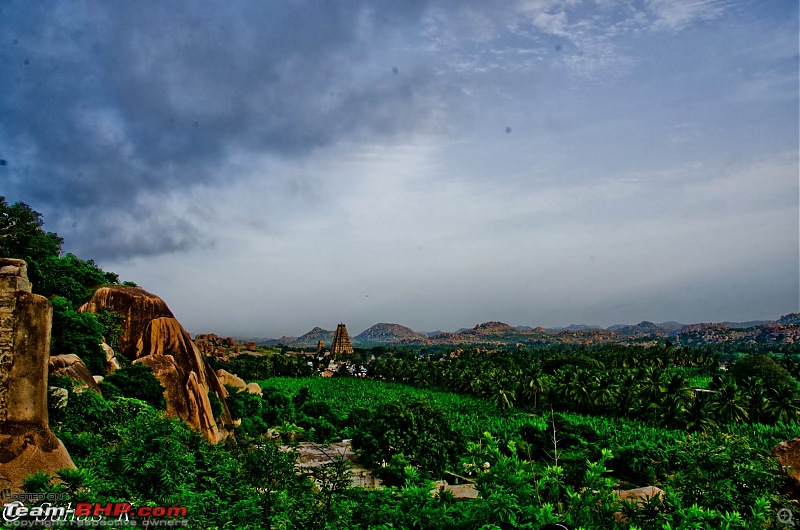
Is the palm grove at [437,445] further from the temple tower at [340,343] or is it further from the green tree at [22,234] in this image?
the temple tower at [340,343]

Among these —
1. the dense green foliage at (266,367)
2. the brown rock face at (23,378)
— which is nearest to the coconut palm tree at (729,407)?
the brown rock face at (23,378)

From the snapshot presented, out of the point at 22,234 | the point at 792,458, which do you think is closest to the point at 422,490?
the point at 792,458

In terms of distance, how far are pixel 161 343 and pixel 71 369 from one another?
24.0 ft

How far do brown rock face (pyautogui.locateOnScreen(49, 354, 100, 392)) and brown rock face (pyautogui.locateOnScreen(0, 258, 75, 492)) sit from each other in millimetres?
4338

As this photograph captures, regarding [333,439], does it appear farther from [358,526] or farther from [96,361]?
[358,526]

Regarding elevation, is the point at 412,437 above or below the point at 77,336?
below

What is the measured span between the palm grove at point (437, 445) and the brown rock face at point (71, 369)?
0.58 m

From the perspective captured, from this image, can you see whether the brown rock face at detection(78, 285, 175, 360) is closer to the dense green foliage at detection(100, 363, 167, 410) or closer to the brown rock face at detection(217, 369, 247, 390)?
the dense green foliage at detection(100, 363, 167, 410)

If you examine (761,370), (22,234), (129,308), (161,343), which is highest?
(22,234)

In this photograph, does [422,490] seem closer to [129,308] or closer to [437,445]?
[437,445]

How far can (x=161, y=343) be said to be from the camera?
70.3ft

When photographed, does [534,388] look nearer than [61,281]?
No

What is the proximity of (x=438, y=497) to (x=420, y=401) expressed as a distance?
21.2m

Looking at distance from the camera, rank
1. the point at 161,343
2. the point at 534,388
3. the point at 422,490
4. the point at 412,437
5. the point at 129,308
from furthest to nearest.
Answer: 1. the point at 534,388
2. the point at 412,437
3. the point at 129,308
4. the point at 161,343
5. the point at 422,490
